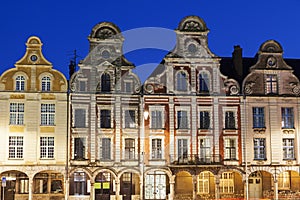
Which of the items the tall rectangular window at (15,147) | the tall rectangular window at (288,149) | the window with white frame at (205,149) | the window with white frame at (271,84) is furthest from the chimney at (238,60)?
the tall rectangular window at (15,147)

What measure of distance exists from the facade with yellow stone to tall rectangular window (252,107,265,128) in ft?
48.7

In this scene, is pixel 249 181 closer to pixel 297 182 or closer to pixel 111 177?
pixel 297 182

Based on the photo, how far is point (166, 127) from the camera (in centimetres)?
4512

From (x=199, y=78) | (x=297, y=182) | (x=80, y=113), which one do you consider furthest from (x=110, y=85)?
(x=297, y=182)

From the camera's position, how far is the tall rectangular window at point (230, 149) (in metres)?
45.5

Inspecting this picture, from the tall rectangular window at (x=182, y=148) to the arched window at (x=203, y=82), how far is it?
430 cm

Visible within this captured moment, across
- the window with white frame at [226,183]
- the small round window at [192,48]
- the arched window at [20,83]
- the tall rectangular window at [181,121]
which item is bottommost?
the window with white frame at [226,183]

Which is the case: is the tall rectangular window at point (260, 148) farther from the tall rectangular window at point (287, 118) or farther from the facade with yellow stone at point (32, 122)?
the facade with yellow stone at point (32, 122)

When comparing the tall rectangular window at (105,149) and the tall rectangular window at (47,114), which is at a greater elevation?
the tall rectangular window at (47,114)

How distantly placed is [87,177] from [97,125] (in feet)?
13.3

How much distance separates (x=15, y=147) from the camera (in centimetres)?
4322

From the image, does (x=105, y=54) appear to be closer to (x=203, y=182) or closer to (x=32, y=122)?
(x=32, y=122)

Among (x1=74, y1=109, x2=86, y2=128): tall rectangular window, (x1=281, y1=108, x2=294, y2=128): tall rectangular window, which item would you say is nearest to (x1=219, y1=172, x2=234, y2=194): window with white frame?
(x1=281, y1=108, x2=294, y2=128): tall rectangular window

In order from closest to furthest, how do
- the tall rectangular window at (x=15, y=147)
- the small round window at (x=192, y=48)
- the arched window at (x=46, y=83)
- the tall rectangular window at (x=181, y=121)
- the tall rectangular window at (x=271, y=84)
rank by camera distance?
the tall rectangular window at (x=15, y=147)
the arched window at (x=46, y=83)
the tall rectangular window at (x=181, y=121)
the small round window at (x=192, y=48)
the tall rectangular window at (x=271, y=84)
